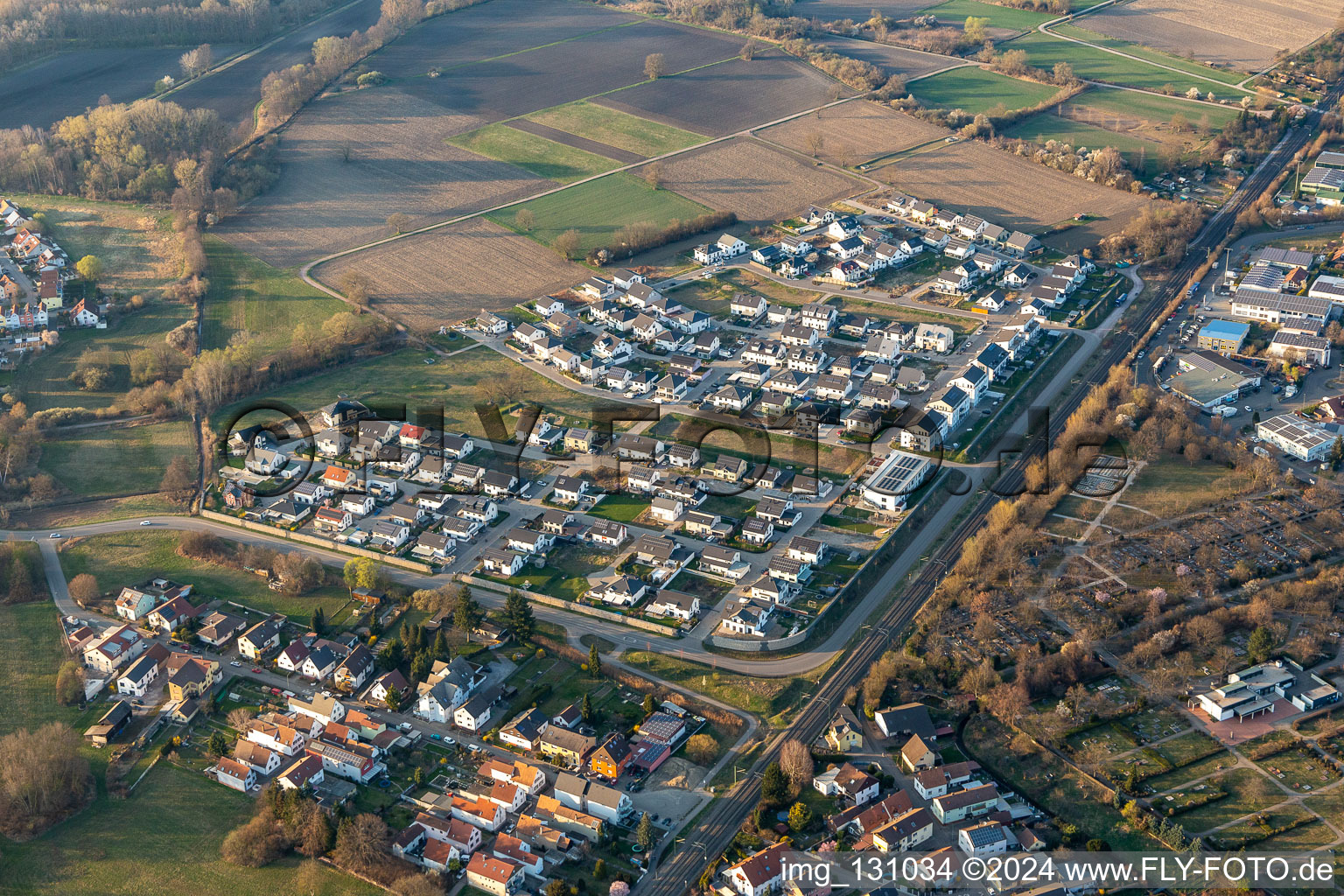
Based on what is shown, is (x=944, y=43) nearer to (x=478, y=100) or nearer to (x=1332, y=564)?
(x=478, y=100)

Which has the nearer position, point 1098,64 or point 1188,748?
point 1188,748

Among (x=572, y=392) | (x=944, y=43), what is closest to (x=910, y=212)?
(x=572, y=392)

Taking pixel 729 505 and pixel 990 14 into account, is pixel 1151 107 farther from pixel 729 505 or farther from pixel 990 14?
pixel 729 505

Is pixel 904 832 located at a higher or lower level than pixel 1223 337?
lower

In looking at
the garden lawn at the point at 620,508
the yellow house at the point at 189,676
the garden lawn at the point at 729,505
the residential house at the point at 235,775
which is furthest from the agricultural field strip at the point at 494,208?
the residential house at the point at 235,775

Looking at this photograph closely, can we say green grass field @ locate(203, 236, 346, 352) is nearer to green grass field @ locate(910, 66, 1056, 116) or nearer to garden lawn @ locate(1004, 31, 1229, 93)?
green grass field @ locate(910, 66, 1056, 116)

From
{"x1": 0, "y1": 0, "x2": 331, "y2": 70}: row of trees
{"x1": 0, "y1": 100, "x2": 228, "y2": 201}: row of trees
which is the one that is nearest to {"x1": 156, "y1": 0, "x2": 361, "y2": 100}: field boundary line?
{"x1": 0, "y1": 0, "x2": 331, "y2": 70}: row of trees

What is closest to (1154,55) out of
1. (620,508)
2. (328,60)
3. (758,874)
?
(328,60)
